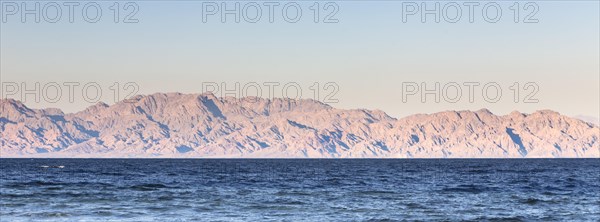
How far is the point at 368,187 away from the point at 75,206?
3388 cm

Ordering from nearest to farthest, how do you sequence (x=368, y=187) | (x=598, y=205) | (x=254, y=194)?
(x=598, y=205), (x=254, y=194), (x=368, y=187)

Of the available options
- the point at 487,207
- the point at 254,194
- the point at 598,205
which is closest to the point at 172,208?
the point at 254,194

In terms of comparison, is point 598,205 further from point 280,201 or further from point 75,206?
point 75,206

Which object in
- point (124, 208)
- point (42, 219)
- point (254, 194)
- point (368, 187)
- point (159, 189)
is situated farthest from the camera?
point (368, 187)

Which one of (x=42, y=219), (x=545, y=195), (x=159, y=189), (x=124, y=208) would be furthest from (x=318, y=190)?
(x=42, y=219)

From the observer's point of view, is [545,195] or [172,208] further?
[545,195]

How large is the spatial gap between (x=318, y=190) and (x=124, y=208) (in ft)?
84.3

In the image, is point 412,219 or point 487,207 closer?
point 412,219

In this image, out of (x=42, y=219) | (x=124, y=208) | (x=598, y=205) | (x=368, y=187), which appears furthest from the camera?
(x=368, y=187)

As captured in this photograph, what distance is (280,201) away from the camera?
6875cm

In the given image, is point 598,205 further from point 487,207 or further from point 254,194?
point 254,194

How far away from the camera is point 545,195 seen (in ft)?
253

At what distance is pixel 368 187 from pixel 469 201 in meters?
20.1

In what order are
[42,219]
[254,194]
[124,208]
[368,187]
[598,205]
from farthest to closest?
[368,187]
[254,194]
[598,205]
[124,208]
[42,219]
